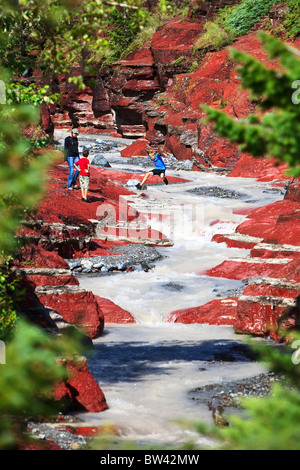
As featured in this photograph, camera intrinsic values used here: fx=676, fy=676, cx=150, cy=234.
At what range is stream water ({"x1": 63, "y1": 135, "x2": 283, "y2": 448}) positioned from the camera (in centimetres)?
739

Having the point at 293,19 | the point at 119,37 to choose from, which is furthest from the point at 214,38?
the point at 119,37

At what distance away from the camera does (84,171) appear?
20.0m

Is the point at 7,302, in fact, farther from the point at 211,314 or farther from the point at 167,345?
the point at 211,314

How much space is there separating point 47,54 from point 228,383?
4.56m

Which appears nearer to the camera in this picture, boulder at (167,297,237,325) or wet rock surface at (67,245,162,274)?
boulder at (167,297,237,325)

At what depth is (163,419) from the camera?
727 cm

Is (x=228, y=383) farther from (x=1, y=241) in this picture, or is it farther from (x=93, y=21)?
(x=1, y=241)

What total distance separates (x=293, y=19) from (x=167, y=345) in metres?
26.9

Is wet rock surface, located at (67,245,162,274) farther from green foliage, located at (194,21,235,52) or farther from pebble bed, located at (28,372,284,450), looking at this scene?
green foliage, located at (194,21,235,52)

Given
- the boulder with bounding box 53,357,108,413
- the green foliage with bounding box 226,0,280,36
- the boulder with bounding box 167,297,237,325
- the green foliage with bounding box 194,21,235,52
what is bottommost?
the boulder with bounding box 167,297,237,325

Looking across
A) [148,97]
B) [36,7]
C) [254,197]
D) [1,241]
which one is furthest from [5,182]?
[148,97]

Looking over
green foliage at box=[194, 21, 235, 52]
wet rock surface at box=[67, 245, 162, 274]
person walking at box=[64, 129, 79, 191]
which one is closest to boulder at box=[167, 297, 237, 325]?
wet rock surface at box=[67, 245, 162, 274]

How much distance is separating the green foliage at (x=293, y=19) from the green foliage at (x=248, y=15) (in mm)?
2497

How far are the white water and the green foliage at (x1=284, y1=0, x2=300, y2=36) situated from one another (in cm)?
1685
